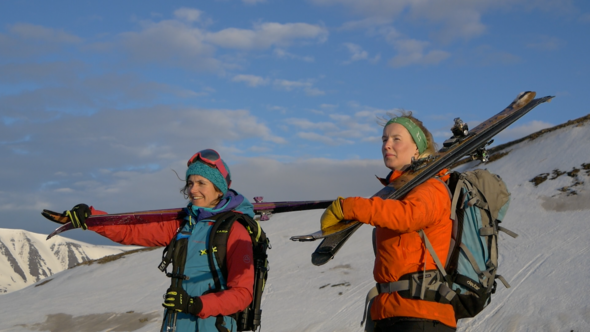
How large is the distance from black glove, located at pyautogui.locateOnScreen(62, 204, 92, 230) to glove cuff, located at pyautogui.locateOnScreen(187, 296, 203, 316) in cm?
A: 155

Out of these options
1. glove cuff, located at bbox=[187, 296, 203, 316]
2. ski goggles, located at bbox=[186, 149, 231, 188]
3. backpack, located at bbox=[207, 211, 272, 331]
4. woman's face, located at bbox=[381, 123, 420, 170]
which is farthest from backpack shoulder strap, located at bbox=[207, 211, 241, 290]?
woman's face, located at bbox=[381, 123, 420, 170]

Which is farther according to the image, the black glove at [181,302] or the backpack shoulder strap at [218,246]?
the backpack shoulder strap at [218,246]

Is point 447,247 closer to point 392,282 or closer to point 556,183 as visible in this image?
point 392,282

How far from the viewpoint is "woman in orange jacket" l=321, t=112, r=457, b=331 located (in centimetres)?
286

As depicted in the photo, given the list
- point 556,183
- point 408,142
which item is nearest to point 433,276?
point 408,142

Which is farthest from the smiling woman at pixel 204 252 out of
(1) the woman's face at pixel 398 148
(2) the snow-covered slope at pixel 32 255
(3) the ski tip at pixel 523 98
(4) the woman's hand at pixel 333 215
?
(2) the snow-covered slope at pixel 32 255

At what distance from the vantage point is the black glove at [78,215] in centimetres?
435

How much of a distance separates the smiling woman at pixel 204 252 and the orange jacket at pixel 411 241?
3.21 ft

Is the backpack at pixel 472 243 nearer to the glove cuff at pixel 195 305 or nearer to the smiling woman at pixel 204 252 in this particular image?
the smiling woman at pixel 204 252

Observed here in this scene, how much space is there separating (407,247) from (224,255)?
132 cm

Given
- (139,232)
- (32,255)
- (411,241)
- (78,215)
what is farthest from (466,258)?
(32,255)

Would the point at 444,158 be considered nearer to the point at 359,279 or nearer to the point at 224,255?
the point at 224,255

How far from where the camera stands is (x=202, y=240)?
12.7ft

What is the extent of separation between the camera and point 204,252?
3770 mm
